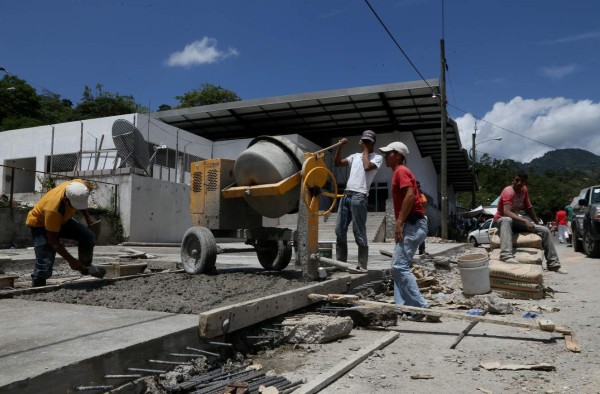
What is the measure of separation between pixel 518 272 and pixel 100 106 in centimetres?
5119

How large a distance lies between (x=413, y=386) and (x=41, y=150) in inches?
998

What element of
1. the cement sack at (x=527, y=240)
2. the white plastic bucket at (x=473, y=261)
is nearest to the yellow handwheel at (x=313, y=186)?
the white plastic bucket at (x=473, y=261)

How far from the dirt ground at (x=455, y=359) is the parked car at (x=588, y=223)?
754 centimetres

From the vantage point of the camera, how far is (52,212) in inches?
207

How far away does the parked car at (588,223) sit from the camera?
11.9 meters

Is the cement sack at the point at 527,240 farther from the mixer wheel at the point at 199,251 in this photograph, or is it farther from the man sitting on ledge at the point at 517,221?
the mixer wheel at the point at 199,251

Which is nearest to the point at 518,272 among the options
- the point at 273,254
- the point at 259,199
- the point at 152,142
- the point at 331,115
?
the point at 273,254

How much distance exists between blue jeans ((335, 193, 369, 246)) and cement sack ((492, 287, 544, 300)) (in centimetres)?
210

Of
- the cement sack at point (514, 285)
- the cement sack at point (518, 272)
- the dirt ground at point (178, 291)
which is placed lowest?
the cement sack at point (514, 285)

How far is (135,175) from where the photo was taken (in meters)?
18.1

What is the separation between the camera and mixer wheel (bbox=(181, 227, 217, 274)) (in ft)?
19.9

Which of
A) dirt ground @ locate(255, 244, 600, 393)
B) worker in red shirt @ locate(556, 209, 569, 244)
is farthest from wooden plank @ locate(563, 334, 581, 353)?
worker in red shirt @ locate(556, 209, 569, 244)

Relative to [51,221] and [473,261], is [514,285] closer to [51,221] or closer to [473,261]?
[473,261]

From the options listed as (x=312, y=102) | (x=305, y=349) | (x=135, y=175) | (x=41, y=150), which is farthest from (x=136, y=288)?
(x=41, y=150)
